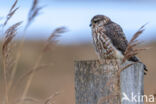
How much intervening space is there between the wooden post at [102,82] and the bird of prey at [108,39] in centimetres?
188

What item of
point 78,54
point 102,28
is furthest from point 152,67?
point 102,28

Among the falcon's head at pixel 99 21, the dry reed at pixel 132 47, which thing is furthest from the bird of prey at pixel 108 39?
the dry reed at pixel 132 47

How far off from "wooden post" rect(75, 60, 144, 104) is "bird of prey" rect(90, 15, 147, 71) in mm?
1882

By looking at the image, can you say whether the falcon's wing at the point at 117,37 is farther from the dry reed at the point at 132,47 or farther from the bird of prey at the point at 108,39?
the dry reed at the point at 132,47

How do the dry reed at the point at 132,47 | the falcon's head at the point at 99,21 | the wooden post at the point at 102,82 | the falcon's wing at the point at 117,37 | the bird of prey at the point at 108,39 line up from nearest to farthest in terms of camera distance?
the dry reed at the point at 132,47 < the wooden post at the point at 102,82 < the bird of prey at the point at 108,39 < the falcon's wing at the point at 117,37 < the falcon's head at the point at 99,21

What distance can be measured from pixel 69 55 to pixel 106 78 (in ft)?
39.0

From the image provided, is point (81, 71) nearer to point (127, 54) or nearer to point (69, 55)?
point (127, 54)

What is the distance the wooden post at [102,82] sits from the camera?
11.3 ft

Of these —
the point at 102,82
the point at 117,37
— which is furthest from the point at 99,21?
the point at 102,82

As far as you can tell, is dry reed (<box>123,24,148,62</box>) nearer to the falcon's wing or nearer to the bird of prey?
the bird of prey

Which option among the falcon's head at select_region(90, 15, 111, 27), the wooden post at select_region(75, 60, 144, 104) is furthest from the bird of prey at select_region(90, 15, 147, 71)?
the wooden post at select_region(75, 60, 144, 104)

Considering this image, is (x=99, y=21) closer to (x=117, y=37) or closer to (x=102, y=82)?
(x=117, y=37)

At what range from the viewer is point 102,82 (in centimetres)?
346

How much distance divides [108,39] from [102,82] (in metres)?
2.25
